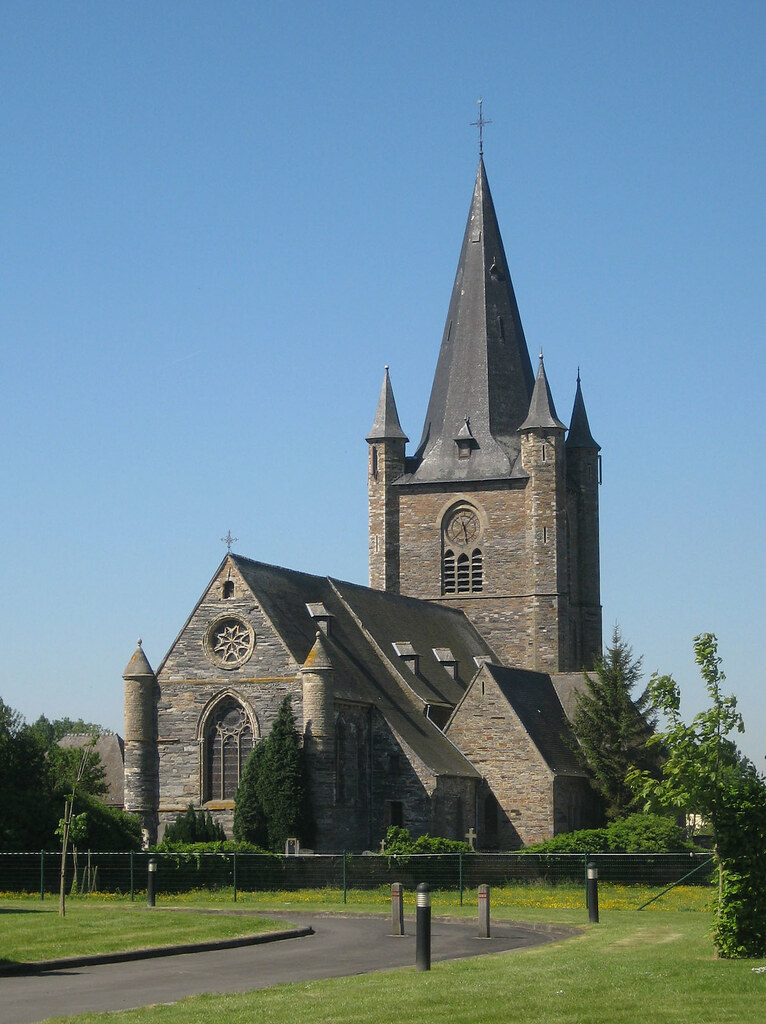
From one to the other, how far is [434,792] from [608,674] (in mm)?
10883

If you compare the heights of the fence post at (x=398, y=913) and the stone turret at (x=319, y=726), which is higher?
the stone turret at (x=319, y=726)

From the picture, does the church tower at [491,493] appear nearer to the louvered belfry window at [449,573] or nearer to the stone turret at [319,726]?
the louvered belfry window at [449,573]

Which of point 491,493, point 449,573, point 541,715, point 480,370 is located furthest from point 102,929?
point 480,370

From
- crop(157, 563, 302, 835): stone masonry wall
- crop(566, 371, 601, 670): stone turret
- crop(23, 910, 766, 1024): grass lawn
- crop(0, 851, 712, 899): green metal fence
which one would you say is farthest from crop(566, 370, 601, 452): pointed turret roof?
crop(23, 910, 766, 1024): grass lawn

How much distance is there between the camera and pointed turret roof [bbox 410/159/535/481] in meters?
68.1

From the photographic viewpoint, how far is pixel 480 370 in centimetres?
6869

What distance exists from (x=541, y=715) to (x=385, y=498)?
49.1ft

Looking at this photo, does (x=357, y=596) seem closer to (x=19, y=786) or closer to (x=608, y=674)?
(x=608, y=674)

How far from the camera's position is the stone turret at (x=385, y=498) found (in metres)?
68.6

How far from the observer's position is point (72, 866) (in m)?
37.3

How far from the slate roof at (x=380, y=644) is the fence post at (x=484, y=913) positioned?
2432 cm

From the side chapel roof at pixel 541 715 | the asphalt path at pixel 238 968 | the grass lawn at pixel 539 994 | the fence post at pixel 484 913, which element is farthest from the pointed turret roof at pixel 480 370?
the grass lawn at pixel 539 994

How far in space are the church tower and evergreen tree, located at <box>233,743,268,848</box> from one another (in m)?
19.3

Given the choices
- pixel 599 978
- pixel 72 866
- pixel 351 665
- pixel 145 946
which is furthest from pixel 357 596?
pixel 599 978
